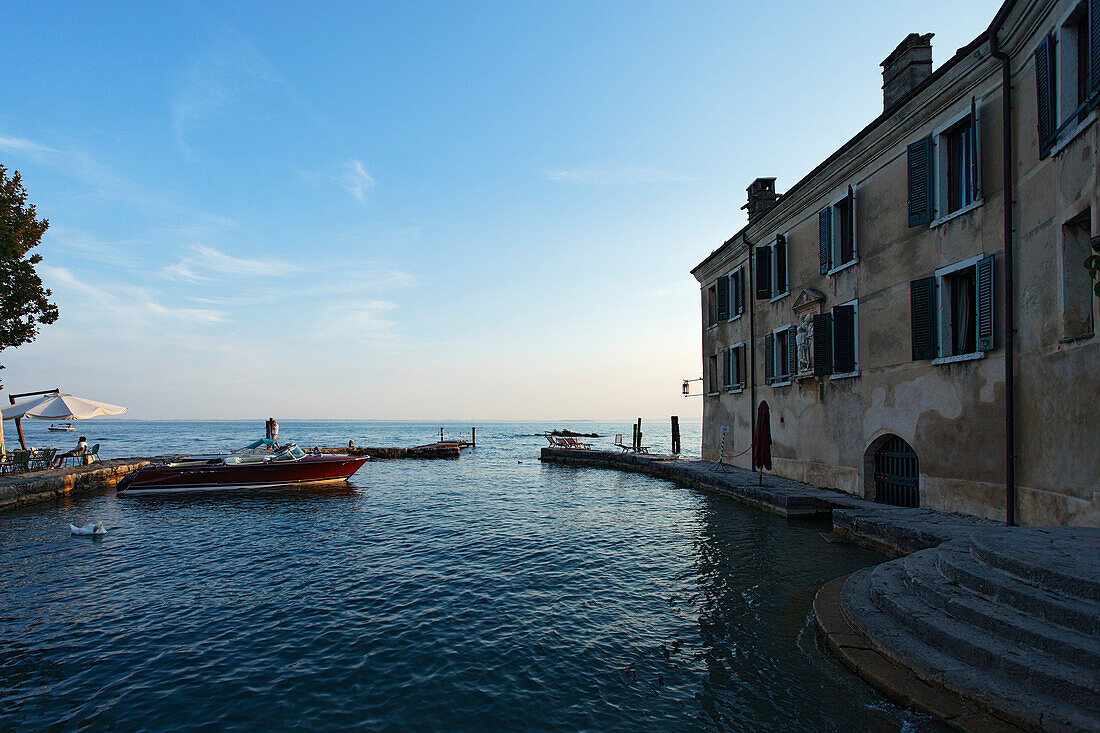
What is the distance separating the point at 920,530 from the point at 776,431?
385 inches

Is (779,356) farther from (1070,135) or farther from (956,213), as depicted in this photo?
(1070,135)

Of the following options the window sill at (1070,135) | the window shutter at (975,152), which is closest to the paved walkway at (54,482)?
the window shutter at (975,152)

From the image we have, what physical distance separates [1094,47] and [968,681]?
7.97 metres

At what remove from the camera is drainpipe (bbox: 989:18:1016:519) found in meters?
9.70

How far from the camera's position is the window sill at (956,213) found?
35.5ft

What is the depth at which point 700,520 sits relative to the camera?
15.7m

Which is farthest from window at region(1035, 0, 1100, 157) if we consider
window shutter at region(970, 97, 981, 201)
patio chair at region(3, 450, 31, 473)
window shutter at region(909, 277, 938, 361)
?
patio chair at region(3, 450, 31, 473)

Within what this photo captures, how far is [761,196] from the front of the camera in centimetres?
2323

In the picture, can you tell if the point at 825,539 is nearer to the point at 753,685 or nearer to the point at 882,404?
the point at 882,404

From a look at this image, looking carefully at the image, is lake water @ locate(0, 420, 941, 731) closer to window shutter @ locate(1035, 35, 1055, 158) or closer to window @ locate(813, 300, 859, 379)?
window @ locate(813, 300, 859, 379)

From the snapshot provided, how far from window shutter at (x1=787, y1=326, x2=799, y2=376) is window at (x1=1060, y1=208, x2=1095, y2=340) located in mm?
9531

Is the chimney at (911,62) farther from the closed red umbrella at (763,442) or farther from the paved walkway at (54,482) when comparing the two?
the paved walkway at (54,482)

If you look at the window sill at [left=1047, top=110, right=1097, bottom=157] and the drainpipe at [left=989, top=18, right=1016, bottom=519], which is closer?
the window sill at [left=1047, top=110, right=1097, bottom=157]

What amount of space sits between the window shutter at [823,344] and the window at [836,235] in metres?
1.43
